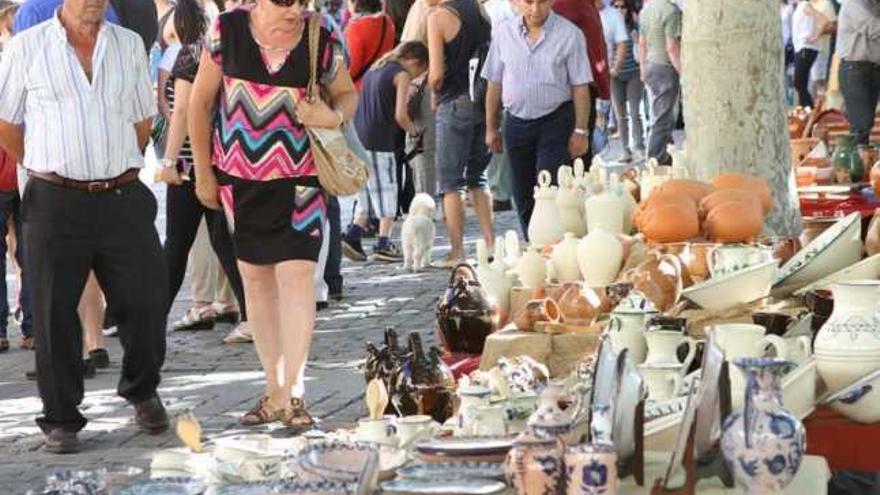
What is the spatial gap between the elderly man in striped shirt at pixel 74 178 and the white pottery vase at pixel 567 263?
1.62 m

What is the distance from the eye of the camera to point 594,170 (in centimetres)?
826

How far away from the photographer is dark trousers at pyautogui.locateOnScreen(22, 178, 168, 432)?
711cm

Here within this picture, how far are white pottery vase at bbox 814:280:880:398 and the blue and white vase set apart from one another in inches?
39.4

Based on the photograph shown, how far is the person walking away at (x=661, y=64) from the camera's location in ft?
54.7

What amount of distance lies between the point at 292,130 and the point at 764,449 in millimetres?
3737

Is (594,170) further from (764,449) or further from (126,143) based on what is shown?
(764,449)

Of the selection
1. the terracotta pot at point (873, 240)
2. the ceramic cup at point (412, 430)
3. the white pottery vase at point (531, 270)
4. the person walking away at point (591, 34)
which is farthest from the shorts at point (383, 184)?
the ceramic cup at point (412, 430)

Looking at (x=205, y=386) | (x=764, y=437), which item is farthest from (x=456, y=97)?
(x=764, y=437)

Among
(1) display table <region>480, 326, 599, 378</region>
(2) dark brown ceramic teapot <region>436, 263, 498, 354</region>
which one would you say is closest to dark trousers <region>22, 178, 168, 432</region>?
(2) dark brown ceramic teapot <region>436, 263, 498, 354</region>

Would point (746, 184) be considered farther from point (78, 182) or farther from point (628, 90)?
point (628, 90)

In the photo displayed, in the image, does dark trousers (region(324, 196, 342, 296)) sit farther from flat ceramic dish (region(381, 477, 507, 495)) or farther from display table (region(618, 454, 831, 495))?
flat ceramic dish (region(381, 477, 507, 495))

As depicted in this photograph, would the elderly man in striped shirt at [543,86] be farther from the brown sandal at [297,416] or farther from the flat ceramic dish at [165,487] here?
the flat ceramic dish at [165,487]

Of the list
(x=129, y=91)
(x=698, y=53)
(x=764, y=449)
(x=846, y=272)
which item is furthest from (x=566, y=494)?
(x=698, y=53)

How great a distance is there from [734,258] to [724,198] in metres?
0.76
